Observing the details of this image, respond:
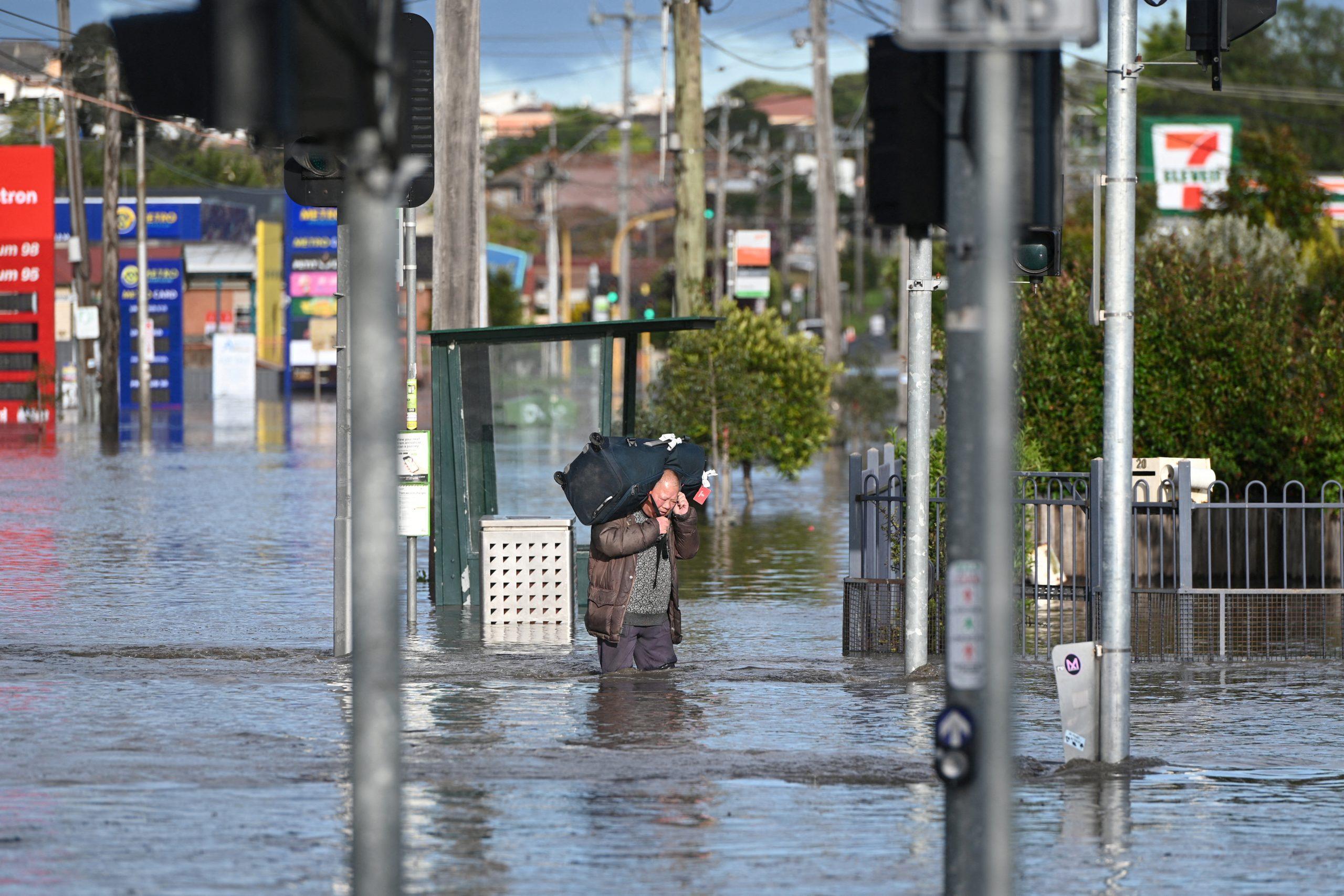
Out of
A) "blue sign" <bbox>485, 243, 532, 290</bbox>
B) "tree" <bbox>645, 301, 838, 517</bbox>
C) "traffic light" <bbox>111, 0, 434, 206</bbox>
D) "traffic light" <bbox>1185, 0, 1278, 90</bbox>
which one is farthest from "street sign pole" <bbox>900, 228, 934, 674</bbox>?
"blue sign" <bbox>485, 243, 532, 290</bbox>

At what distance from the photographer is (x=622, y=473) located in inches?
473

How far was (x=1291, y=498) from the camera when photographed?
1978 centimetres

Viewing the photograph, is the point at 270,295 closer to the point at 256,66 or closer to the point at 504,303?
the point at 504,303

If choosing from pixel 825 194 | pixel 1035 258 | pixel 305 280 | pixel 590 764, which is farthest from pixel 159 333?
pixel 590 764

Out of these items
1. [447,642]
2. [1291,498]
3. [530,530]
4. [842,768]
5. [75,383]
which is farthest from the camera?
[75,383]

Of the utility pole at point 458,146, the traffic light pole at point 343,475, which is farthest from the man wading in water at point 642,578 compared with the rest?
the utility pole at point 458,146

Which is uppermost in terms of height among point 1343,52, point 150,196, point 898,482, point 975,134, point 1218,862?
point 1343,52

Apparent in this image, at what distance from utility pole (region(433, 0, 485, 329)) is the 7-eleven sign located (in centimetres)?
4325

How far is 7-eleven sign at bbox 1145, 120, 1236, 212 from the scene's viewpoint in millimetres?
58688

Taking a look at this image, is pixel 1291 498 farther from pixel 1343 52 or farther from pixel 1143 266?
pixel 1343 52

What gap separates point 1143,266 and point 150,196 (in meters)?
54.9

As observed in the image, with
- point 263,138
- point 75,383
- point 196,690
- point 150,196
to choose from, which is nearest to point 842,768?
point 196,690

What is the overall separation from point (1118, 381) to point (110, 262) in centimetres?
3884

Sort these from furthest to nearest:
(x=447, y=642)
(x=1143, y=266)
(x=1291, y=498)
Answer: (x=1143, y=266), (x=1291, y=498), (x=447, y=642)
